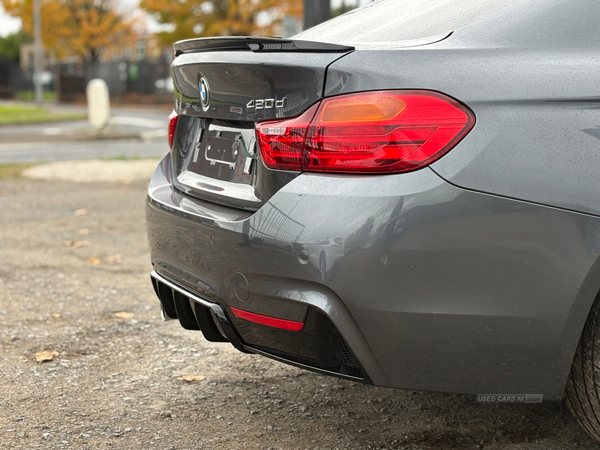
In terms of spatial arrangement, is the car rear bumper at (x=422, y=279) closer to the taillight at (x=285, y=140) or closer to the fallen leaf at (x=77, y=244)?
the taillight at (x=285, y=140)

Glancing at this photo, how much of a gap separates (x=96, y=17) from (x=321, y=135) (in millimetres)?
50726

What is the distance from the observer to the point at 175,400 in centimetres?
298

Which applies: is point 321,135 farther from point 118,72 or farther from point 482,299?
point 118,72

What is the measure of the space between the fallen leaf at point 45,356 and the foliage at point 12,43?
72893 mm

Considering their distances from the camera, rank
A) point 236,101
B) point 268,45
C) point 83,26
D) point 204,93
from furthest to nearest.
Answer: point 83,26
point 204,93
point 236,101
point 268,45

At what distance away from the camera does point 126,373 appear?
327cm

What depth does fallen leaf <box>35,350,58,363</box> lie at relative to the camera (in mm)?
3396

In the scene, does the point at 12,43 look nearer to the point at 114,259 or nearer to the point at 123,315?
the point at 114,259


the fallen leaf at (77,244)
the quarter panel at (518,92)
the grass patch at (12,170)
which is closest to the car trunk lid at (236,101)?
the quarter panel at (518,92)

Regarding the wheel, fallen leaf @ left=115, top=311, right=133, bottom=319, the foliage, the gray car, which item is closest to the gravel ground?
fallen leaf @ left=115, top=311, right=133, bottom=319

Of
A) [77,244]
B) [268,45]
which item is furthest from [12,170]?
[268,45]

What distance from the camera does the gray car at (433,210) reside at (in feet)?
6.65

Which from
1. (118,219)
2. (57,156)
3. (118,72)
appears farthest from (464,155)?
(118,72)

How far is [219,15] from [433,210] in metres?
32.2
